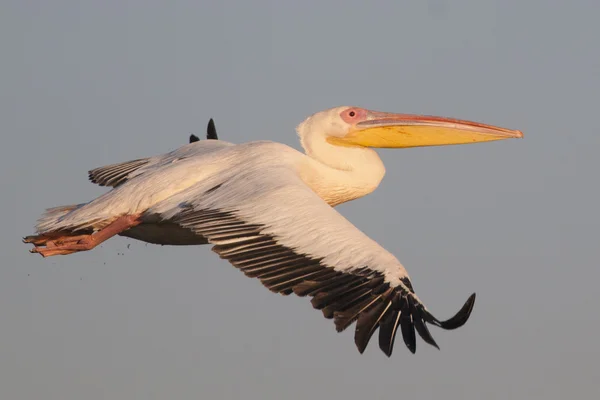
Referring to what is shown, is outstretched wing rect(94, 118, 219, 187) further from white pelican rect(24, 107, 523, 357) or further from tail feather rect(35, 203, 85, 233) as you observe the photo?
tail feather rect(35, 203, 85, 233)

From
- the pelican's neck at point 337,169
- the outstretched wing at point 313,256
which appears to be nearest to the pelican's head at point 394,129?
the pelican's neck at point 337,169

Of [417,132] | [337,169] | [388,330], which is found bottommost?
[388,330]

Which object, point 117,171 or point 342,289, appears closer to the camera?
point 342,289

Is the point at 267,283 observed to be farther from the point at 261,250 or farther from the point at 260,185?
the point at 260,185

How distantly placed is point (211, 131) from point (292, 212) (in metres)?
4.83

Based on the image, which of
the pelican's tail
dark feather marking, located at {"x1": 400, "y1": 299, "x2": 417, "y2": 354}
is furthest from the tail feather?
dark feather marking, located at {"x1": 400, "y1": 299, "x2": 417, "y2": 354}

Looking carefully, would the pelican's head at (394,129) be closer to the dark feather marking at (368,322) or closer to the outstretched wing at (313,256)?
the outstretched wing at (313,256)

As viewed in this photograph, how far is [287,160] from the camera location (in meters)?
10.5

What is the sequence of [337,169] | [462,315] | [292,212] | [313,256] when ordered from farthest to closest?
1. [337,169]
2. [292,212]
3. [313,256]
4. [462,315]

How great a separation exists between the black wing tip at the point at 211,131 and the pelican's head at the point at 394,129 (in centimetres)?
248

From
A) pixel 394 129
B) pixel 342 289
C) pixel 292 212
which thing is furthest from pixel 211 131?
pixel 342 289

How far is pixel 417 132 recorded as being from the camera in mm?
11531

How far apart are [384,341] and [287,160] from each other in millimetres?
2880

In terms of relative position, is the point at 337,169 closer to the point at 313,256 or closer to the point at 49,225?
the point at 313,256
